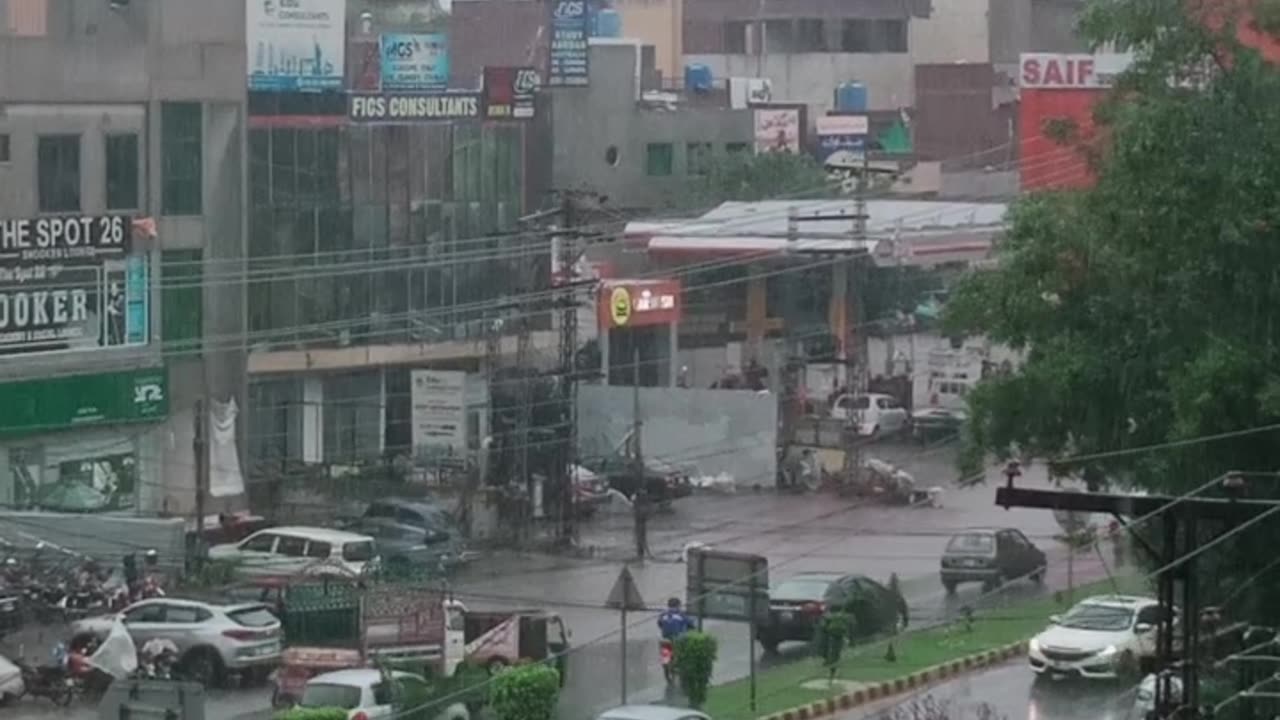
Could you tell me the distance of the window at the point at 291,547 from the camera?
23.6 m

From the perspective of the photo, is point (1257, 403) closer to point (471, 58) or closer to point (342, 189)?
point (342, 189)

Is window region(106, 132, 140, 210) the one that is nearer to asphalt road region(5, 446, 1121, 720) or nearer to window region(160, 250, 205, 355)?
window region(160, 250, 205, 355)

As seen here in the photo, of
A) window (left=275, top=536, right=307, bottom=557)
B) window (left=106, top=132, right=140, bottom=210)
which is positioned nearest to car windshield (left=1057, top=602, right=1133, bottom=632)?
window (left=275, top=536, right=307, bottom=557)

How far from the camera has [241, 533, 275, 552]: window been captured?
78.2ft

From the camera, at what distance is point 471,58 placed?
154 feet

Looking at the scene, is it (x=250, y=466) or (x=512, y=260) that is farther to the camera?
(x=512, y=260)

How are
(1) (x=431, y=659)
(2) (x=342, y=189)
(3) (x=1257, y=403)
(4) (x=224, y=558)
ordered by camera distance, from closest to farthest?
(3) (x=1257, y=403) < (1) (x=431, y=659) < (4) (x=224, y=558) < (2) (x=342, y=189)

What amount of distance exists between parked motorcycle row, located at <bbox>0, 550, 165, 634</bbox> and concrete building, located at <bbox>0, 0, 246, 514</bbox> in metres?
3.32

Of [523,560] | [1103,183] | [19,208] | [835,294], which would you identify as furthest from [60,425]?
[1103,183]

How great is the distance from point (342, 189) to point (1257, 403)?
→ 19.4 m

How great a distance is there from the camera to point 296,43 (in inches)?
1231

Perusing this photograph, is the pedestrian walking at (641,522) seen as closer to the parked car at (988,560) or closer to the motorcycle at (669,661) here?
the parked car at (988,560)

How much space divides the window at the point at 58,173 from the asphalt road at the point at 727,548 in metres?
5.62

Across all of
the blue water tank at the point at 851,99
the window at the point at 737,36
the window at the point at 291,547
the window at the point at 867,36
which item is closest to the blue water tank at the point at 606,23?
the window at the point at 737,36
